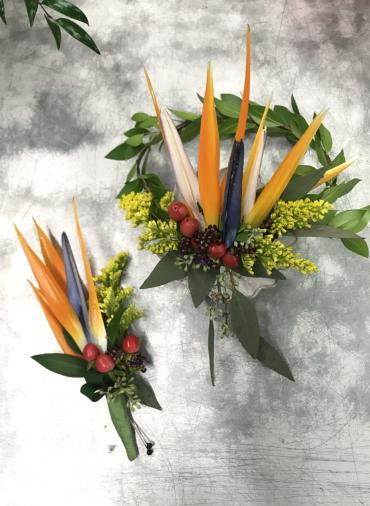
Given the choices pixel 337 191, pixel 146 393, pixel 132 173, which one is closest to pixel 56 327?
pixel 146 393

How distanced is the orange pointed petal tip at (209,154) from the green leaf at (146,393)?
14.8 inches

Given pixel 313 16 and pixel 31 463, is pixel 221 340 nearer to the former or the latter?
pixel 31 463

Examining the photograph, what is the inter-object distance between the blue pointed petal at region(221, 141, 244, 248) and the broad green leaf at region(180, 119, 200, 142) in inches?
9.8

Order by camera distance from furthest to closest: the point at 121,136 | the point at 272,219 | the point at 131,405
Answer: the point at 121,136, the point at 131,405, the point at 272,219

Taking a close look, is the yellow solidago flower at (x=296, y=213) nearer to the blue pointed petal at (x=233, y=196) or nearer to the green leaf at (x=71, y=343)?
the blue pointed petal at (x=233, y=196)

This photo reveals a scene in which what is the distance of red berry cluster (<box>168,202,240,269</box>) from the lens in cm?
84

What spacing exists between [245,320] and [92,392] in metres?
0.29

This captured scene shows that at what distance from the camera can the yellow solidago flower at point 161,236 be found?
0.85 metres

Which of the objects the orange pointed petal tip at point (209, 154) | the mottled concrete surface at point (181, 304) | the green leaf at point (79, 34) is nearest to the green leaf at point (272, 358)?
the mottled concrete surface at point (181, 304)

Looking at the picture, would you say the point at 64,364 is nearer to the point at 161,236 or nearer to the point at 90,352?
the point at 90,352

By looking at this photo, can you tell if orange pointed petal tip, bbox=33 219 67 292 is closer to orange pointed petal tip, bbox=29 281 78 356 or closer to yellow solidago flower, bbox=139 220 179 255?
orange pointed petal tip, bbox=29 281 78 356

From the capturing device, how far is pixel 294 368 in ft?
3.35

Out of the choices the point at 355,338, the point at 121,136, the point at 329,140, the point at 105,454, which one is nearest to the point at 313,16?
the point at 329,140

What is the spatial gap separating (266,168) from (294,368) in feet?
1.26
